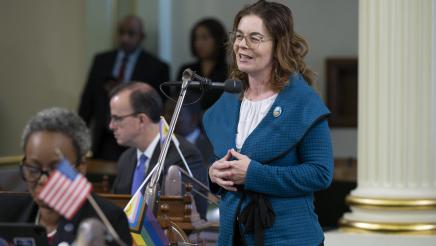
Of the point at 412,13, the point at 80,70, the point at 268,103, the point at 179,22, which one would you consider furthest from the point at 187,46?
the point at 268,103

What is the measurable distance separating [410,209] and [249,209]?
1834mm

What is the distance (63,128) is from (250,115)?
94 centimetres

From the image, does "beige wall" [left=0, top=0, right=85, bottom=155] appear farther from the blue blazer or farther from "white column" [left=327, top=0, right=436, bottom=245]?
the blue blazer

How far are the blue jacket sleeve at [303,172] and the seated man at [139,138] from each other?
5.89 ft

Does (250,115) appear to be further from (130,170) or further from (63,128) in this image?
(130,170)

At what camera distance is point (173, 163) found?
18.2ft

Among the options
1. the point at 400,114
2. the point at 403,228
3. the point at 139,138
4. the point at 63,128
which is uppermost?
the point at 63,128

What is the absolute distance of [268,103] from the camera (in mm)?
3898

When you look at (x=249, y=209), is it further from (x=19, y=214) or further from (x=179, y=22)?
(x=179, y=22)

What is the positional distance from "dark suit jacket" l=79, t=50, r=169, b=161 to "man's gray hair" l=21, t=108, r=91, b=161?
5.88 metres

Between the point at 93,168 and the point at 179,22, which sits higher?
the point at 179,22

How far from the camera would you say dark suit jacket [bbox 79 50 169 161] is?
30.1 feet

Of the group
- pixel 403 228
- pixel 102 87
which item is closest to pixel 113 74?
pixel 102 87

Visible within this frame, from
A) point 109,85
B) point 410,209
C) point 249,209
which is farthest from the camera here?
point 109,85
